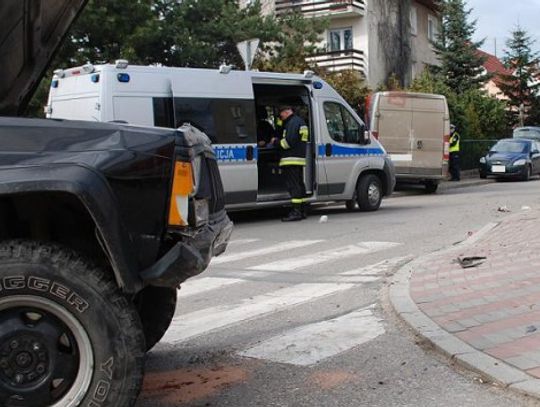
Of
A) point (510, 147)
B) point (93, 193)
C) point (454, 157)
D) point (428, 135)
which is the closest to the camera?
point (93, 193)

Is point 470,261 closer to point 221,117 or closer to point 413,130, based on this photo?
point 221,117

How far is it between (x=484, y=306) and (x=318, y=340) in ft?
4.90

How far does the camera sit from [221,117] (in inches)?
450

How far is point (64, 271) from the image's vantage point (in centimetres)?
304

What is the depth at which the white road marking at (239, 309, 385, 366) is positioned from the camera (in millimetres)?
4785

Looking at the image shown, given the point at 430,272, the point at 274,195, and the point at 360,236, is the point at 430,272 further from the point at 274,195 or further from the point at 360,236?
the point at 274,195

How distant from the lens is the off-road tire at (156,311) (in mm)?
4383

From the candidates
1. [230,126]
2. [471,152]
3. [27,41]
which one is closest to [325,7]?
[471,152]

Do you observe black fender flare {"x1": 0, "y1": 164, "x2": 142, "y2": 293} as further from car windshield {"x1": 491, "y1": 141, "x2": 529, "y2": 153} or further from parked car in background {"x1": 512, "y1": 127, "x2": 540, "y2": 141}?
parked car in background {"x1": 512, "y1": 127, "x2": 540, "y2": 141}

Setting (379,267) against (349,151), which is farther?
(349,151)

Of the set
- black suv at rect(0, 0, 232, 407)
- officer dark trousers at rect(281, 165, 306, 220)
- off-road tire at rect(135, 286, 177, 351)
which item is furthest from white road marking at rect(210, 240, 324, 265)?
black suv at rect(0, 0, 232, 407)

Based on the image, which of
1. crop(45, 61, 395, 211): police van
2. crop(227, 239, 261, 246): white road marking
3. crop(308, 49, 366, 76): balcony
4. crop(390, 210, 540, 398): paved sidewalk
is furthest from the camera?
crop(308, 49, 366, 76): balcony

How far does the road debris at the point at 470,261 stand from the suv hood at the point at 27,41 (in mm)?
4868

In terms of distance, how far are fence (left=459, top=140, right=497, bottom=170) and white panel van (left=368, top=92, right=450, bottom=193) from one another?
25.0 ft
